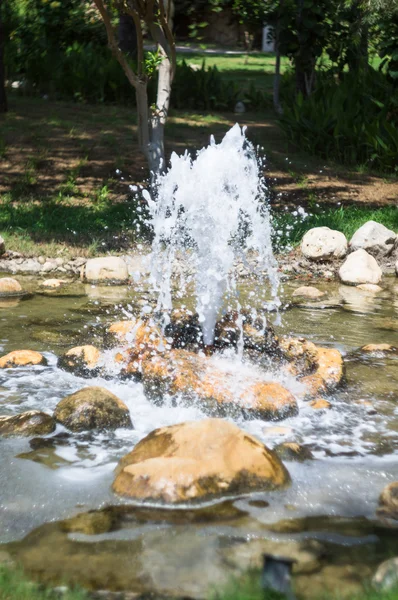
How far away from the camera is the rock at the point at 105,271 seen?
8.74m

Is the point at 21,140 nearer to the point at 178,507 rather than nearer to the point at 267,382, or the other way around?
the point at 267,382

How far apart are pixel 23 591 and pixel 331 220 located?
8.02m

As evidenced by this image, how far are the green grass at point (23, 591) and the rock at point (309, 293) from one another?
5.54 m

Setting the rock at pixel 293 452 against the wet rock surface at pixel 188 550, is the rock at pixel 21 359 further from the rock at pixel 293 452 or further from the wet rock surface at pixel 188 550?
the wet rock surface at pixel 188 550

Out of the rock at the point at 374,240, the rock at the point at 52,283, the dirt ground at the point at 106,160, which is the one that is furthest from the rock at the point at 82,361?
the dirt ground at the point at 106,160

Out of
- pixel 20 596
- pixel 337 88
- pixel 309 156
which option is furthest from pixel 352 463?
pixel 337 88

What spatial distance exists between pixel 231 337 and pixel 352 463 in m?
1.73

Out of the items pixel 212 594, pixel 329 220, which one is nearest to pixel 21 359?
pixel 212 594

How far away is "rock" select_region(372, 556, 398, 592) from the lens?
3.12 meters

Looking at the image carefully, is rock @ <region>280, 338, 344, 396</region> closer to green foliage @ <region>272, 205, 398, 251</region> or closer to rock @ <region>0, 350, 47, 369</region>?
rock @ <region>0, 350, 47, 369</region>

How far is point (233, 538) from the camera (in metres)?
3.76

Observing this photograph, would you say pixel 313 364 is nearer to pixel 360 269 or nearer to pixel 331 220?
pixel 360 269

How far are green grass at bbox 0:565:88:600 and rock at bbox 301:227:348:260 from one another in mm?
6730

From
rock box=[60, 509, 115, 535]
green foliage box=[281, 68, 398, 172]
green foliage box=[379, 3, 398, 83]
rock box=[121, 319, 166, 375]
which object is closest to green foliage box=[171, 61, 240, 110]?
green foliage box=[281, 68, 398, 172]
